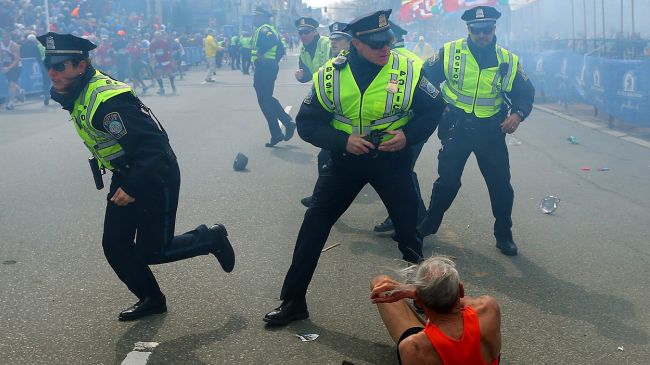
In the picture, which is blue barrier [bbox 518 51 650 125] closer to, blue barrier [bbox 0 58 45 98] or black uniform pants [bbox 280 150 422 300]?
black uniform pants [bbox 280 150 422 300]

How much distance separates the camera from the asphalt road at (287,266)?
4.80m

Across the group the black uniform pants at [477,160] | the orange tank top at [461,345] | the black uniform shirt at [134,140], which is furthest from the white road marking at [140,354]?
the black uniform pants at [477,160]

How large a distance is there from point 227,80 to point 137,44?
16.1ft

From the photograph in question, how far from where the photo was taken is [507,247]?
6754mm

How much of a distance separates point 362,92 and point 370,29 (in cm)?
35

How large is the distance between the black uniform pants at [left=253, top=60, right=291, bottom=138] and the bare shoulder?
9599 mm

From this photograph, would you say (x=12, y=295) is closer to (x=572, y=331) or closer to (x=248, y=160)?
(x=572, y=331)

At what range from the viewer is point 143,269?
5141mm

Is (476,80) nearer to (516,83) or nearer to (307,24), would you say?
(516,83)

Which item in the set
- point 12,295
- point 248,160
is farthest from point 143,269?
point 248,160

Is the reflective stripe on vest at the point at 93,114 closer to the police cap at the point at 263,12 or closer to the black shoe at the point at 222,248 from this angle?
the black shoe at the point at 222,248

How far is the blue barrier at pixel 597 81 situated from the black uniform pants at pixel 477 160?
Result: 806 centimetres

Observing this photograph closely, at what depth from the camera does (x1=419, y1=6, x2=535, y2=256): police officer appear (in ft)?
21.7

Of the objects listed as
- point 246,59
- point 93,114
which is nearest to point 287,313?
point 93,114
